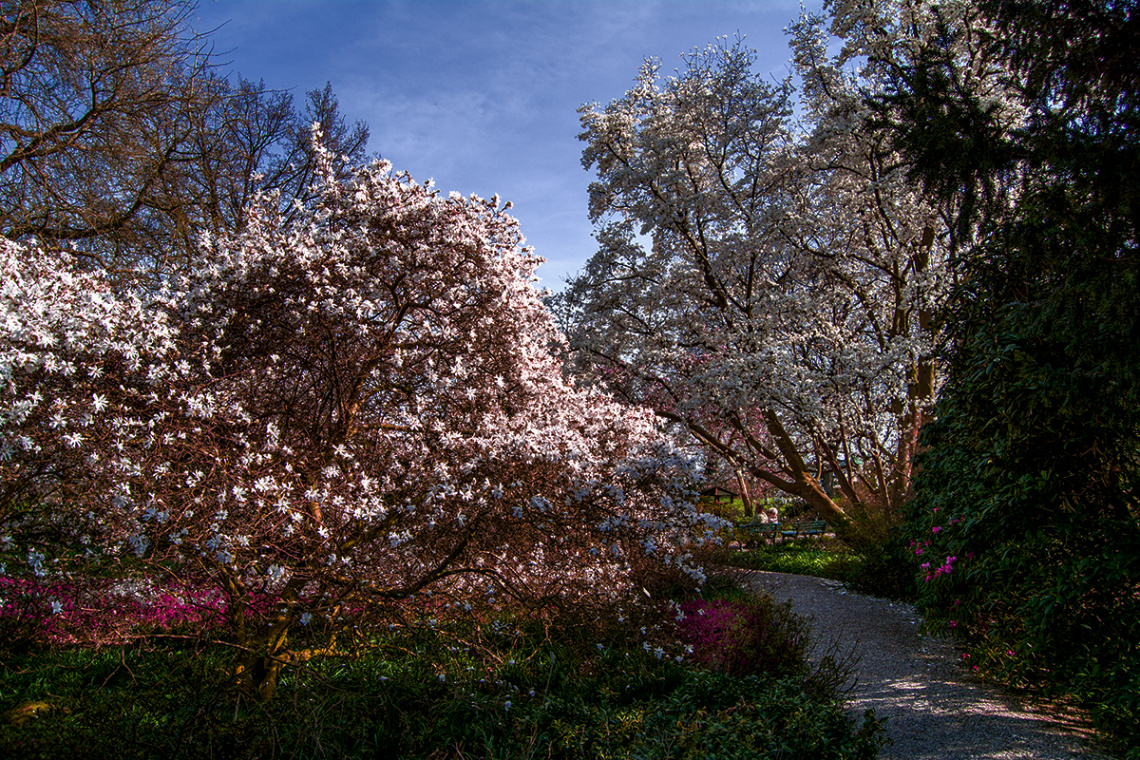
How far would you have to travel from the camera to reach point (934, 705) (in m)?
5.09

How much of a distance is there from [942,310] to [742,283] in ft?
20.3

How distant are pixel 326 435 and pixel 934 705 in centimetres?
545

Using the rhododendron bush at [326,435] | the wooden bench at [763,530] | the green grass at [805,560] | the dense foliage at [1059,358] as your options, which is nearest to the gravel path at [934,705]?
the dense foliage at [1059,358]

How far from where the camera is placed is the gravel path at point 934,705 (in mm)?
4289

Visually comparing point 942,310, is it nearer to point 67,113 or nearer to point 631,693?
point 631,693

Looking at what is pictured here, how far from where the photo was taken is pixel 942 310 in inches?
224

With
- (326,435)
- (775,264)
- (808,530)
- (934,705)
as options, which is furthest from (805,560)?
(326,435)

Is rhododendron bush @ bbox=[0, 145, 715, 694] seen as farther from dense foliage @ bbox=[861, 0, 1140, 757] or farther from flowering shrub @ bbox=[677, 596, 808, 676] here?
dense foliage @ bbox=[861, 0, 1140, 757]

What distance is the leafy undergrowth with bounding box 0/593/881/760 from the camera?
131 inches

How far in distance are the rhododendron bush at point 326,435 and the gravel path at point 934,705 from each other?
6.78 feet

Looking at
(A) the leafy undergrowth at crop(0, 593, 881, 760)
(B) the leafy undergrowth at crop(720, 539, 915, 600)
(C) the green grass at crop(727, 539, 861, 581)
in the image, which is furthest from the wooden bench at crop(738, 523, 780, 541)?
(A) the leafy undergrowth at crop(0, 593, 881, 760)

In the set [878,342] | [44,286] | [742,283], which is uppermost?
[742,283]

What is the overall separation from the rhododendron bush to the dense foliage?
87.9 inches

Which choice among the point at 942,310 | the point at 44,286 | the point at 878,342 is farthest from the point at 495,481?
the point at 878,342
